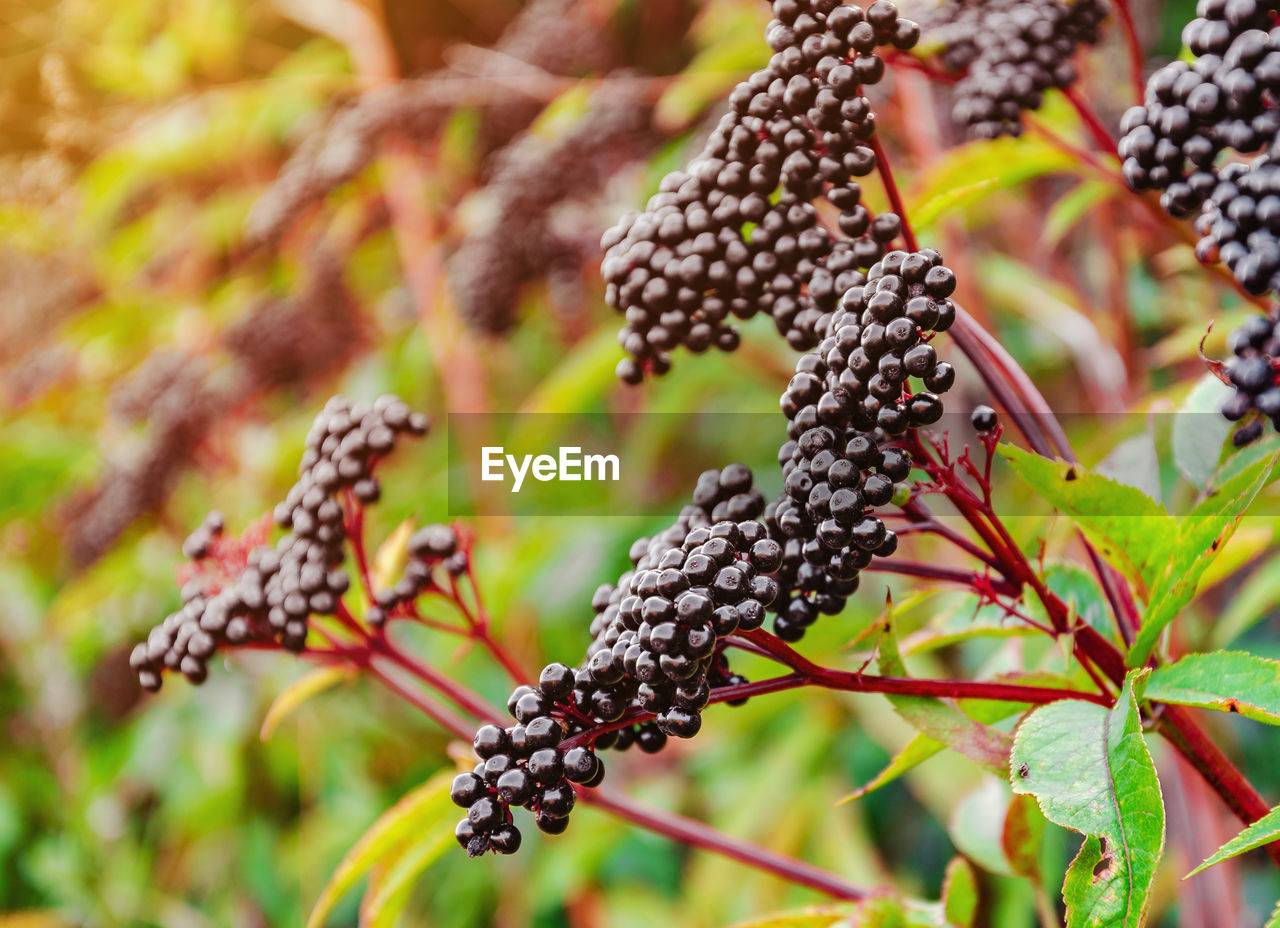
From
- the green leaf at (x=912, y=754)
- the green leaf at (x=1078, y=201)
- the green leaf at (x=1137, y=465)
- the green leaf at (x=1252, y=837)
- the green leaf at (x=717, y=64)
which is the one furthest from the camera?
the green leaf at (x=717, y=64)

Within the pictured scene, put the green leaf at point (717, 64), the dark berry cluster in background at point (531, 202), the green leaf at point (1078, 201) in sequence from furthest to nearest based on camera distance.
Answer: the dark berry cluster in background at point (531, 202) → the green leaf at point (717, 64) → the green leaf at point (1078, 201)

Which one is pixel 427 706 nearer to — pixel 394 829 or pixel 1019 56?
pixel 394 829

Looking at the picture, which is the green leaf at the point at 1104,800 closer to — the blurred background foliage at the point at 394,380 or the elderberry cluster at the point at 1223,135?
the elderberry cluster at the point at 1223,135

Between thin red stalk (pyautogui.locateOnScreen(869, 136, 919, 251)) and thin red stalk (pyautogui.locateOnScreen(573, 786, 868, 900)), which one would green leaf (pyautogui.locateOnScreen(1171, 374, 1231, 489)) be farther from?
thin red stalk (pyautogui.locateOnScreen(573, 786, 868, 900))

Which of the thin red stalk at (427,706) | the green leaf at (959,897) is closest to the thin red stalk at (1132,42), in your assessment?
the green leaf at (959,897)

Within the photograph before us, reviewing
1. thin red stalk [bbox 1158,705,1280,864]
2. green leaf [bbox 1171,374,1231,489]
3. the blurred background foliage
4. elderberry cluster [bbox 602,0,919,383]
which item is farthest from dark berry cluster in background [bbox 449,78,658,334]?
thin red stalk [bbox 1158,705,1280,864]

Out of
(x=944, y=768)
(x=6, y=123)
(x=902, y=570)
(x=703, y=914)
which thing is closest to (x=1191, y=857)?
(x=944, y=768)
